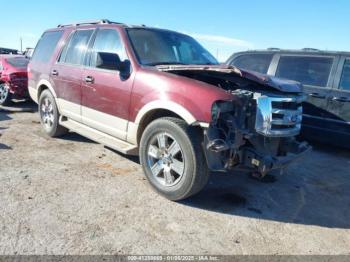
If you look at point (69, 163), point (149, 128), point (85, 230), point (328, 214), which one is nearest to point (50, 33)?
point (69, 163)

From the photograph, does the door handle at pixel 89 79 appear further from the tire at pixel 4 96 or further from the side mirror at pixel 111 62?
the tire at pixel 4 96

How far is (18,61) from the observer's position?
1068 centimetres

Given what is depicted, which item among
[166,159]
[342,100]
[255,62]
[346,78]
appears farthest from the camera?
[255,62]

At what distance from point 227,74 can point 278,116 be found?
76 cm

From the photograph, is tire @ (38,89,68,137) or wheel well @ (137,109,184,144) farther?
tire @ (38,89,68,137)

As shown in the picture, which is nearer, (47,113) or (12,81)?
(47,113)

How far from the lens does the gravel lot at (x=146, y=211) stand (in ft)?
10.8

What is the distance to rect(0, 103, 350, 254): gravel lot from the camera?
10.8 feet

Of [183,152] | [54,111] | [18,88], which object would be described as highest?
[183,152]

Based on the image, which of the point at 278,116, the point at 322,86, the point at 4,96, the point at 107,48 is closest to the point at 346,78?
the point at 322,86

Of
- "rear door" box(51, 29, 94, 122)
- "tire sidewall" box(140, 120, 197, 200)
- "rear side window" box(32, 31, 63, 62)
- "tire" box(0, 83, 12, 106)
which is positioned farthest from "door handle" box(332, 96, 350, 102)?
"tire" box(0, 83, 12, 106)

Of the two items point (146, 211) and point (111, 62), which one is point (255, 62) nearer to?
point (111, 62)

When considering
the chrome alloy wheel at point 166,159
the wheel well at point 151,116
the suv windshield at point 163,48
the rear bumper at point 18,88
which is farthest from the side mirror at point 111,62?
the rear bumper at point 18,88

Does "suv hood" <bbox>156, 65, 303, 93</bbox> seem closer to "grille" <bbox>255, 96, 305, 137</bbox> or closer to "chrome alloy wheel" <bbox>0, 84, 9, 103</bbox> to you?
"grille" <bbox>255, 96, 305, 137</bbox>
